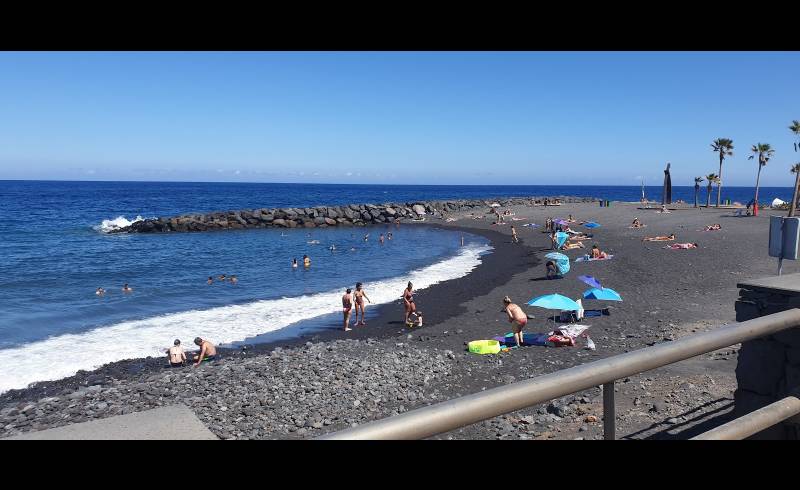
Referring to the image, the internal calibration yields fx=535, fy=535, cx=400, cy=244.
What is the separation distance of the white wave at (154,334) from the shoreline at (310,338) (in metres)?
0.60

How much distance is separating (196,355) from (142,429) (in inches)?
529

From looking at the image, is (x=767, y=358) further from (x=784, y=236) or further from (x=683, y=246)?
(x=683, y=246)

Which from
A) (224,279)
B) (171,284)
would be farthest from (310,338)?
(171,284)

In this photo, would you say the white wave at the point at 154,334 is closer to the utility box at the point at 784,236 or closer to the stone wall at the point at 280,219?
the utility box at the point at 784,236

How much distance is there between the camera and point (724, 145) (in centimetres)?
5941

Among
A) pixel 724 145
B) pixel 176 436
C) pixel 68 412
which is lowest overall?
pixel 68 412

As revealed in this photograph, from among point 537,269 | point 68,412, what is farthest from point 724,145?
point 68,412

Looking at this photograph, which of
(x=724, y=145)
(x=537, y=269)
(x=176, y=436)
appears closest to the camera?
(x=176, y=436)

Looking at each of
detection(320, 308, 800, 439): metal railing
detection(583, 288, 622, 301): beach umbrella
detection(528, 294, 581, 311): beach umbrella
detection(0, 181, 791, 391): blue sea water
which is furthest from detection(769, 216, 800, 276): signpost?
detection(0, 181, 791, 391): blue sea water

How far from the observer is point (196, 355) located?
14.4m

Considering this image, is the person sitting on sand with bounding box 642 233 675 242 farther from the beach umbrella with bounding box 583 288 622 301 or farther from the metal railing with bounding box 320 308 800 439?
the metal railing with bounding box 320 308 800 439
